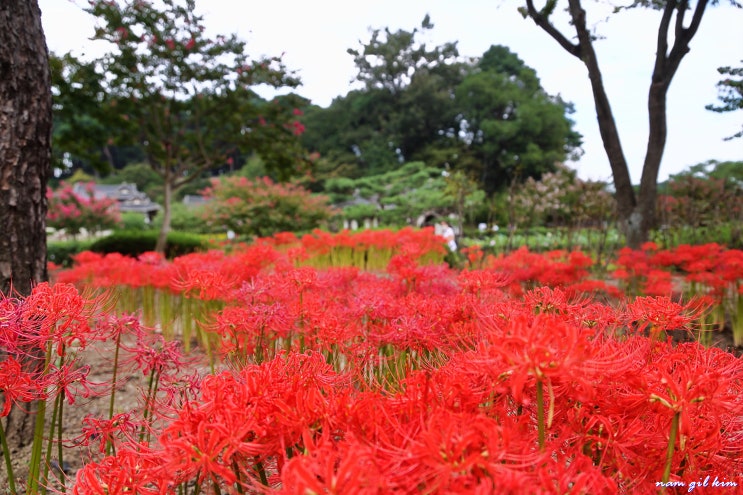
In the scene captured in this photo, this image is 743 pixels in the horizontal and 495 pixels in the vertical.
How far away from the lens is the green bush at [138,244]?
12.5m

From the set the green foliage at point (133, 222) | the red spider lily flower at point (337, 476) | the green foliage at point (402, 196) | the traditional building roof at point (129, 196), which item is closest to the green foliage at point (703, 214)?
the green foliage at point (402, 196)

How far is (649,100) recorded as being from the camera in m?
6.12

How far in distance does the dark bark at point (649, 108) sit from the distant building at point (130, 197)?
37.8m

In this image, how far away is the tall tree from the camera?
5902 millimetres

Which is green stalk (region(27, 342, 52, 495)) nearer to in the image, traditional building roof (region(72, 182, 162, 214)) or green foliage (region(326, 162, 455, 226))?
green foliage (region(326, 162, 455, 226))

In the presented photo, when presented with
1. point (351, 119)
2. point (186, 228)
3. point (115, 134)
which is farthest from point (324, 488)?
point (351, 119)

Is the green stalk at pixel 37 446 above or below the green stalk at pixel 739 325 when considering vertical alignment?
above

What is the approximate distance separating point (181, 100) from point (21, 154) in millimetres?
9495

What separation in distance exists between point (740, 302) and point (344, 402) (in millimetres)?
5030

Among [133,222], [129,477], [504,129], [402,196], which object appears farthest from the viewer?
[504,129]

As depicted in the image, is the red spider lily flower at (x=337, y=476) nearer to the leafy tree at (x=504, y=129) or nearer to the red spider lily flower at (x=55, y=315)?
the red spider lily flower at (x=55, y=315)

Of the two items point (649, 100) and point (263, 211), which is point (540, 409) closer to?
point (649, 100)

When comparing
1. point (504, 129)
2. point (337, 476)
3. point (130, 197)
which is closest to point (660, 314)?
point (337, 476)

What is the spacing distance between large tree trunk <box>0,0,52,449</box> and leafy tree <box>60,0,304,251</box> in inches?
309
